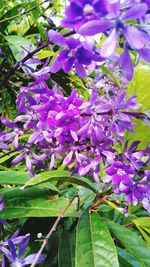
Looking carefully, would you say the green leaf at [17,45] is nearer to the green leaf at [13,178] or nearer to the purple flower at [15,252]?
the green leaf at [13,178]

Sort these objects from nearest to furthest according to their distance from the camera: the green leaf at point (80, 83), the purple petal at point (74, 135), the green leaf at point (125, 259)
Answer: the purple petal at point (74, 135)
the green leaf at point (125, 259)
the green leaf at point (80, 83)

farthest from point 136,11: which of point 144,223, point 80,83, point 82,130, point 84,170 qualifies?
point 80,83

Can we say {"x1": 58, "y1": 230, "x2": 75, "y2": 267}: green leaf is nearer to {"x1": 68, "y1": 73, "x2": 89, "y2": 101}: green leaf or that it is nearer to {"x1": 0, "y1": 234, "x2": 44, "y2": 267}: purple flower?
{"x1": 0, "y1": 234, "x2": 44, "y2": 267}: purple flower

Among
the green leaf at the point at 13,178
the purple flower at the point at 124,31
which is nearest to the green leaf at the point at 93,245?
the green leaf at the point at 13,178

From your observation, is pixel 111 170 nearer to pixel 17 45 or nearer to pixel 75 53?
pixel 75 53

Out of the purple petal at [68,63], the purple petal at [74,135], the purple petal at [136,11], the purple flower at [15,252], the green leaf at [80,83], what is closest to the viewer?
the purple petal at [136,11]

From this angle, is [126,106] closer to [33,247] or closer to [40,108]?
[40,108]

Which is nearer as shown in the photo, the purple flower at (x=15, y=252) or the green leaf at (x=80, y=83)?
the purple flower at (x=15, y=252)

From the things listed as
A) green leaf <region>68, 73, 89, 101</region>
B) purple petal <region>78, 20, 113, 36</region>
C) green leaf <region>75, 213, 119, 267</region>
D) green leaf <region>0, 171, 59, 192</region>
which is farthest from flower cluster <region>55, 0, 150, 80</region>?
green leaf <region>68, 73, 89, 101</region>
